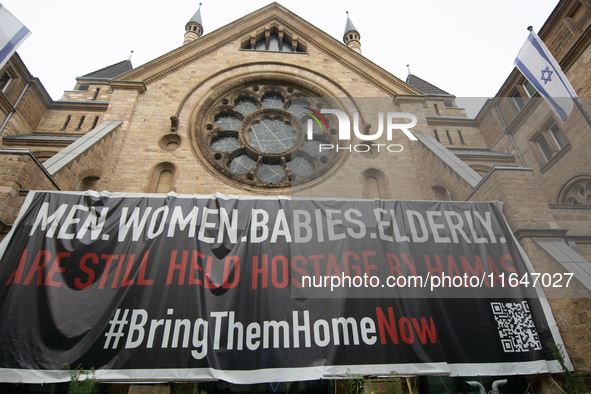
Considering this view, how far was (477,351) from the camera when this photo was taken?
569 centimetres

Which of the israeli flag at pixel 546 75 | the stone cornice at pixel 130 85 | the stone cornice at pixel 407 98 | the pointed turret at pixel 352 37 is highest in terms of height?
the pointed turret at pixel 352 37

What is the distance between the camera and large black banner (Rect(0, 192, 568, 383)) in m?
5.38

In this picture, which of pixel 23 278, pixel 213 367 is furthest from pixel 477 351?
pixel 23 278

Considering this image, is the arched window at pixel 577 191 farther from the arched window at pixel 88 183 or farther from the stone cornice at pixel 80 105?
the stone cornice at pixel 80 105

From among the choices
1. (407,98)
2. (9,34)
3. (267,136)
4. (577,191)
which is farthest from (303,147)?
(577,191)

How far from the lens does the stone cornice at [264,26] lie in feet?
40.2

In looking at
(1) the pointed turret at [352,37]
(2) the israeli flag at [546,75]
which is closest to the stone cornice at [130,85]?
(2) the israeli flag at [546,75]

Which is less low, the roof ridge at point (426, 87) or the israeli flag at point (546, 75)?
the roof ridge at point (426, 87)

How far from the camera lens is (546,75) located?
8602 millimetres

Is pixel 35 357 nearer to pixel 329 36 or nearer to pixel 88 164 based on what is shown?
pixel 88 164

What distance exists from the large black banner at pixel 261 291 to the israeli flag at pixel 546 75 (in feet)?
11.1

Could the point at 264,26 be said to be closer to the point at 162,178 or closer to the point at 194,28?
the point at 162,178

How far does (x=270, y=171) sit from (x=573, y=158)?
11766 mm

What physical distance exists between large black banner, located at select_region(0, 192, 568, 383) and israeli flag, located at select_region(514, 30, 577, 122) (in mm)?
3377
